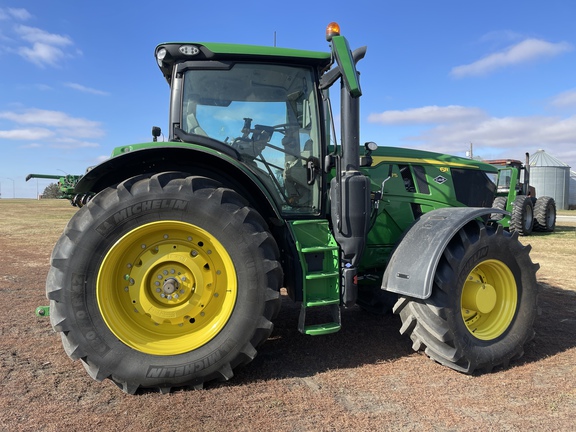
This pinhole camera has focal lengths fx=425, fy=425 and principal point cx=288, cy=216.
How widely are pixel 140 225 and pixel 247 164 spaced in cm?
103

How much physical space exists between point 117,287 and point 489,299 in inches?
115

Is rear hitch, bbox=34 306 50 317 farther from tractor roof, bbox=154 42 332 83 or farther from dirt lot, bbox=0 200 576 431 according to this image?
tractor roof, bbox=154 42 332 83

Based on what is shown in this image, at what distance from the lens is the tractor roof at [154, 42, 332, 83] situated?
337 centimetres

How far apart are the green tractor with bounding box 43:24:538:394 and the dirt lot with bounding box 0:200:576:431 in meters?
0.19

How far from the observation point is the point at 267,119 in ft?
11.8

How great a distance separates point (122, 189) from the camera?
2879mm

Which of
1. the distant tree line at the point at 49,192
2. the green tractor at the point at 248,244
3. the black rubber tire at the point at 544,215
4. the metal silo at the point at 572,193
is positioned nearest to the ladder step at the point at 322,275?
the green tractor at the point at 248,244

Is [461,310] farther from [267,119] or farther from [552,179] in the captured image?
[552,179]

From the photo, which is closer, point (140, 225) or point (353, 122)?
point (140, 225)

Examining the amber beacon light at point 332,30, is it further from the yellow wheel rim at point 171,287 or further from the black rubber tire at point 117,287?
the yellow wheel rim at point 171,287

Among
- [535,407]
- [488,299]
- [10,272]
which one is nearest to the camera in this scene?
[535,407]

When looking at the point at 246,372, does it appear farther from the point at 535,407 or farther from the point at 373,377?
the point at 535,407

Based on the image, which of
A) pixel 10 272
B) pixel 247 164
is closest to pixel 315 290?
pixel 247 164

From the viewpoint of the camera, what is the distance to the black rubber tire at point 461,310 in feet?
10.4
